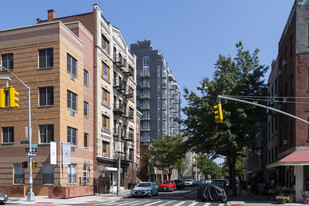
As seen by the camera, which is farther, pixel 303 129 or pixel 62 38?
pixel 62 38

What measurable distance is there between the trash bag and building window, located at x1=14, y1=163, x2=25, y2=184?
15.7 metres

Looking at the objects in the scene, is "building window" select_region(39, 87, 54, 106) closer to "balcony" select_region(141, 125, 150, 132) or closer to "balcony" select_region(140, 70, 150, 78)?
"balcony" select_region(141, 125, 150, 132)

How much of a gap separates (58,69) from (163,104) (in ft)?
234

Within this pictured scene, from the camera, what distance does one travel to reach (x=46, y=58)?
31672 millimetres

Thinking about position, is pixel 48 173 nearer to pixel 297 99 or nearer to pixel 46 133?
pixel 46 133

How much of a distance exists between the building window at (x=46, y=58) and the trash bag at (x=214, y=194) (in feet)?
56.8

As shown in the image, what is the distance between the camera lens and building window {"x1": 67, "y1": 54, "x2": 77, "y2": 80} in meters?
33.2

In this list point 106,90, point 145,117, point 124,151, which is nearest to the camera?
point 106,90

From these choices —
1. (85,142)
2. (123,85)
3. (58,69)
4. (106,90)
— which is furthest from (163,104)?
(58,69)

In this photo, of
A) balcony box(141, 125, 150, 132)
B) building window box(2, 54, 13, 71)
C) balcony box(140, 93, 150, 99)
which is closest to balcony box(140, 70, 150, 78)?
balcony box(140, 93, 150, 99)

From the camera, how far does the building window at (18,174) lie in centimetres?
3058

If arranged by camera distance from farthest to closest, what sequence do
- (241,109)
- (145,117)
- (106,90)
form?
(145,117)
(106,90)
(241,109)

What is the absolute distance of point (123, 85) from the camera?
50.3 m

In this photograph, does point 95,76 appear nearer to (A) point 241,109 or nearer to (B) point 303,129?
(A) point 241,109
